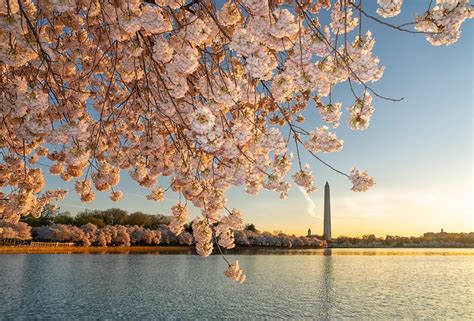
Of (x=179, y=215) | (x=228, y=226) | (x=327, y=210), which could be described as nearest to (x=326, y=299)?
(x=228, y=226)

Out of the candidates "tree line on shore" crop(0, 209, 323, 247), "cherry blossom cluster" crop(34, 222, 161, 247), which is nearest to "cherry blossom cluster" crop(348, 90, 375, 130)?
"tree line on shore" crop(0, 209, 323, 247)

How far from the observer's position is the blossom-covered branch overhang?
4395 millimetres

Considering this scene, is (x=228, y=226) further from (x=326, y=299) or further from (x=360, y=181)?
(x=326, y=299)

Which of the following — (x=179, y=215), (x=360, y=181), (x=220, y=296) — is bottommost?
(x=220, y=296)

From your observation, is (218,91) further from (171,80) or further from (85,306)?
(85,306)

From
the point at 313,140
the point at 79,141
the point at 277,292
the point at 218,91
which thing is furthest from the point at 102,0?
the point at 277,292

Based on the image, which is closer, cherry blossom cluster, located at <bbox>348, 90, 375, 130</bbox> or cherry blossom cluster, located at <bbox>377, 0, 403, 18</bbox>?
cherry blossom cluster, located at <bbox>377, 0, 403, 18</bbox>

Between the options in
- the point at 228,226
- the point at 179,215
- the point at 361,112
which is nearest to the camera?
the point at 361,112

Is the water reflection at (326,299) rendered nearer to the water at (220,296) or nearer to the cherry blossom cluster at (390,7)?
the water at (220,296)

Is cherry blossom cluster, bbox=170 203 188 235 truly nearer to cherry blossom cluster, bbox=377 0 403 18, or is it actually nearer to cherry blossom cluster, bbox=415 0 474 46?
cherry blossom cluster, bbox=377 0 403 18

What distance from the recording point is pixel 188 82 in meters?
6.24

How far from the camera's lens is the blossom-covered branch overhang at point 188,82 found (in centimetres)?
439

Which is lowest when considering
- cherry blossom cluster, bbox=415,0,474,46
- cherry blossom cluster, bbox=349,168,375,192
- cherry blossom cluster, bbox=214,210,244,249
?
cherry blossom cluster, bbox=214,210,244,249

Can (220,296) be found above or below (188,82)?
below
